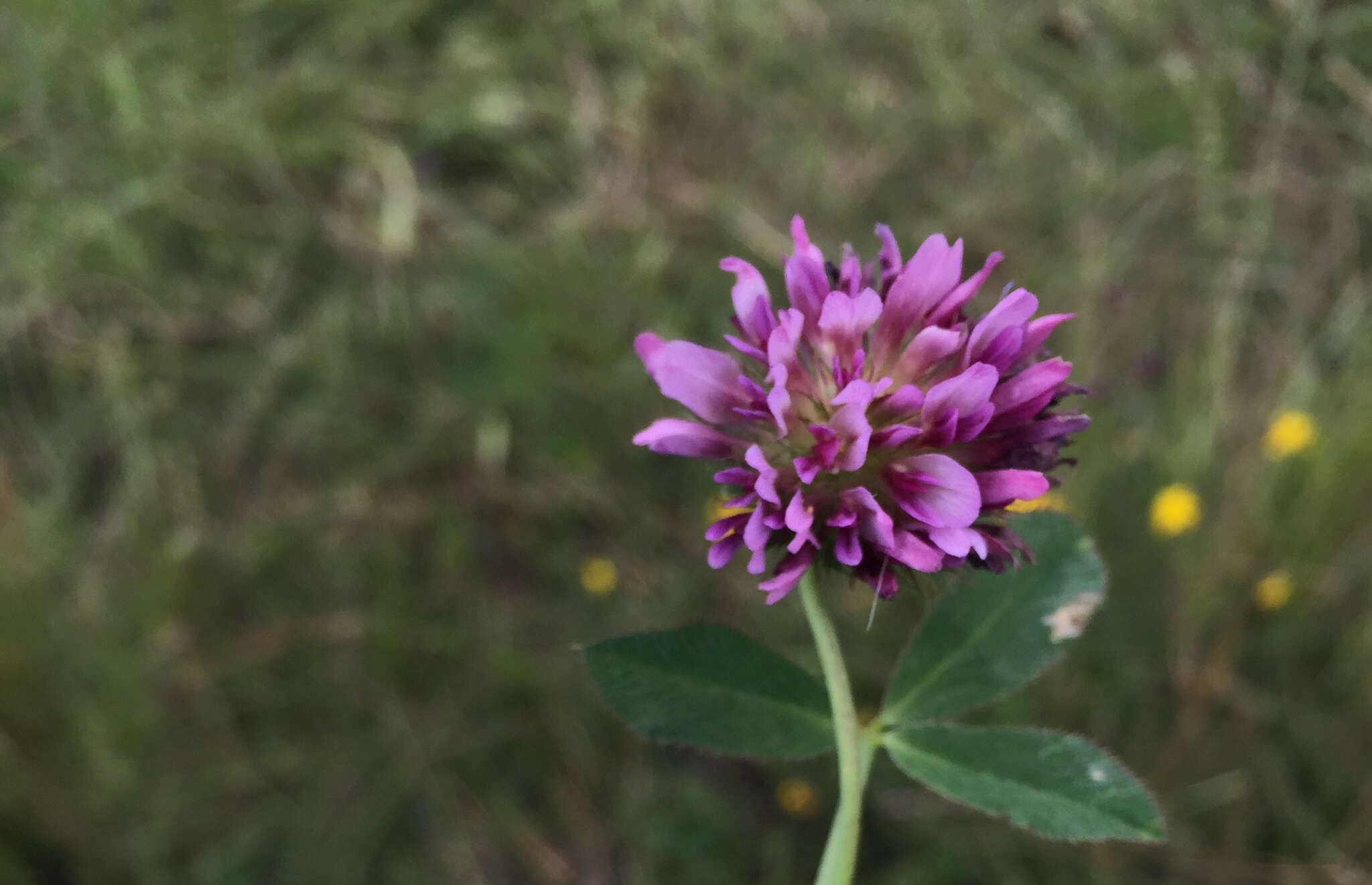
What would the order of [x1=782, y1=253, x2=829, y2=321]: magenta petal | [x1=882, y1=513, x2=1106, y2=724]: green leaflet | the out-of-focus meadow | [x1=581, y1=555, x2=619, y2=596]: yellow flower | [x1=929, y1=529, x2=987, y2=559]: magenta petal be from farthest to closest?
[x1=581, y1=555, x2=619, y2=596]: yellow flower
the out-of-focus meadow
[x1=882, y1=513, x2=1106, y2=724]: green leaflet
[x1=782, y1=253, x2=829, y2=321]: magenta petal
[x1=929, y1=529, x2=987, y2=559]: magenta petal

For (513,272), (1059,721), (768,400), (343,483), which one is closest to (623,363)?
(513,272)

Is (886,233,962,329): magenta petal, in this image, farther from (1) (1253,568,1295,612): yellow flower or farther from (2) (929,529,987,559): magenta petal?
(1) (1253,568,1295,612): yellow flower

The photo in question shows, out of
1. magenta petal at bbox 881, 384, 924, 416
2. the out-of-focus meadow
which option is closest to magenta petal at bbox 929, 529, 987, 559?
magenta petal at bbox 881, 384, 924, 416

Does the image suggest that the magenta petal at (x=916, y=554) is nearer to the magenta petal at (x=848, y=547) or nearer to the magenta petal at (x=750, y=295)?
the magenta petal at (x=848, y=547)

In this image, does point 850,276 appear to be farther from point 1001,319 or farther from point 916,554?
point 916,554

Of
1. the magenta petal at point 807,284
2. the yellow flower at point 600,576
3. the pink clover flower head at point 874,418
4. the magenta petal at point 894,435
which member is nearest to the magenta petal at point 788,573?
the pink clover flower head at point 874,418

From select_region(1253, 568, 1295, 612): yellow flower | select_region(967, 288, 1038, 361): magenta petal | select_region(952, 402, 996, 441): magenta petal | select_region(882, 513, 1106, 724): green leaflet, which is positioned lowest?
select_region(1253, 568, 1295, 612): yellow flower
